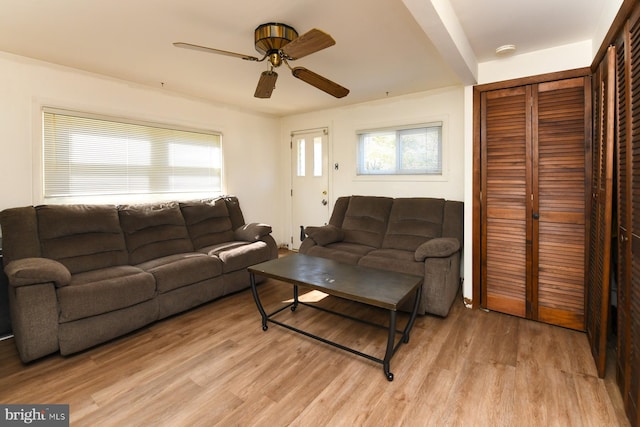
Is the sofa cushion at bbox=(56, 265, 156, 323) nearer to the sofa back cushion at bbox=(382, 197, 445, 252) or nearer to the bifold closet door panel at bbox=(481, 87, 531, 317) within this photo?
the sofa back cushion at bbox=(382, 197, 445, 252)

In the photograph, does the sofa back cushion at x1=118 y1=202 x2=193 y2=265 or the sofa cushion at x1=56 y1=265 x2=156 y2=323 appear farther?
the sofa back cushion at x1=118 y1=202 x2=193 y2=265

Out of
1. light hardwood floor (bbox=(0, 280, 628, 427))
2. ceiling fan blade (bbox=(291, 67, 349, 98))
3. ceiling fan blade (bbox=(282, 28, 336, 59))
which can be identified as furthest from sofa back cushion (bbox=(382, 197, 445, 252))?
ceiling fan blade (bbox=(282, 28, 336, 59))

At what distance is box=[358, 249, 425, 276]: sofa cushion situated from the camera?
284 cm

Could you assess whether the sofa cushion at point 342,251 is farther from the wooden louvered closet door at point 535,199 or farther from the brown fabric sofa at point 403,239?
the wooden louvered closet door at point 535,199

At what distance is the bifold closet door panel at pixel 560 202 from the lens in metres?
2.47

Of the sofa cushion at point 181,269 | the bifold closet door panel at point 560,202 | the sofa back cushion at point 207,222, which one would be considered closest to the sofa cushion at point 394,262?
the bifold closet door panel at point 560,202

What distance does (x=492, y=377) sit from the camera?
1.96 meters

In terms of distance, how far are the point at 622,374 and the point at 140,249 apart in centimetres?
378

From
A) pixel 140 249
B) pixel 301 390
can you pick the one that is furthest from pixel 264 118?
pixel 301 390

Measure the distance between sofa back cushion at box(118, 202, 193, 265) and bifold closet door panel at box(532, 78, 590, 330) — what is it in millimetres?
3454

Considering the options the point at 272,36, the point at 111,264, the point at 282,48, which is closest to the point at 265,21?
the point at 272,36

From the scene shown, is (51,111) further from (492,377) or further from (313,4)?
(492,377)

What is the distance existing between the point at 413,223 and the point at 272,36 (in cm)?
240

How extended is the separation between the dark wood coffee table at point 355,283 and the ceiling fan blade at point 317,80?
1.46m
